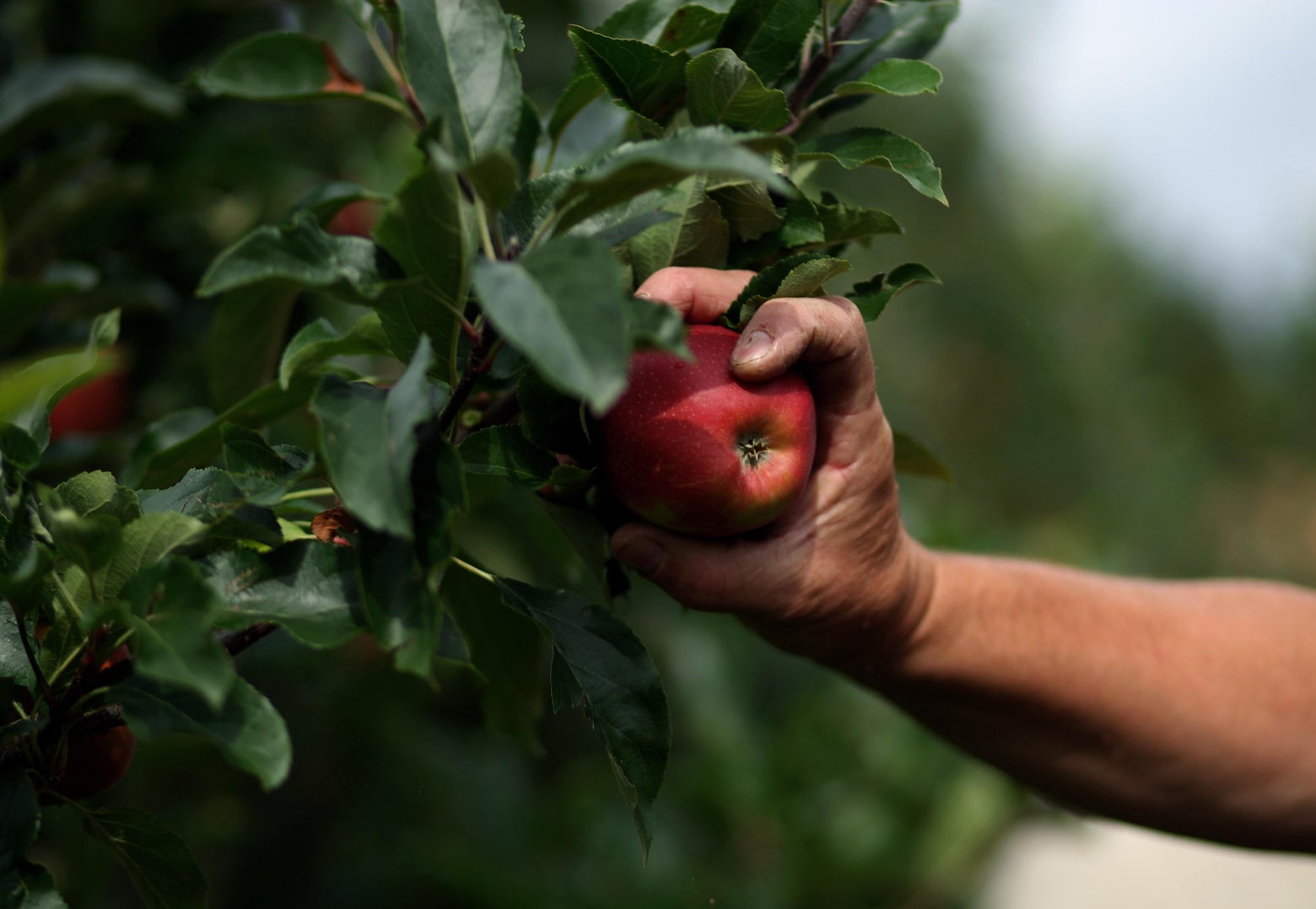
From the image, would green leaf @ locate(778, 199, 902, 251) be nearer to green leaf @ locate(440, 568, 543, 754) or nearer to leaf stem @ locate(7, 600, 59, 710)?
green leaf @ locate(440, 568, 543, 754)

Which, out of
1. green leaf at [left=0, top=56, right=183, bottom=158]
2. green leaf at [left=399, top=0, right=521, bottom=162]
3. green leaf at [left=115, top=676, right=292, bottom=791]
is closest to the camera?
green leaf at [left=115, top=676, right=292, bottom=791]

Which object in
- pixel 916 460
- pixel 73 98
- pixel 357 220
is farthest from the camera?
pixel 357 220

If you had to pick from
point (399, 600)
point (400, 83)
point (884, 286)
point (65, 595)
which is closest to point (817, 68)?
point (884, 286)

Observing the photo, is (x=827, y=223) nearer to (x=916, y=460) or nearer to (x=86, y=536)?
(x=916, y=460)

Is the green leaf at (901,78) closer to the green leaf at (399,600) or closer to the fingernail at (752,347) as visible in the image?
the fingernail at (752,347)

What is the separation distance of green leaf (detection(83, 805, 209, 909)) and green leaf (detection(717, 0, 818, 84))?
65 centimetres

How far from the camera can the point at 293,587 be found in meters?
0.65

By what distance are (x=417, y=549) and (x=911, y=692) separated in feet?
2.35

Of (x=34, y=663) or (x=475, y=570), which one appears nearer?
(x=34, y=663)

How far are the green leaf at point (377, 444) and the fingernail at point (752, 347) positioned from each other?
0.74ft

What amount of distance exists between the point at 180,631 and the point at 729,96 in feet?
1.57

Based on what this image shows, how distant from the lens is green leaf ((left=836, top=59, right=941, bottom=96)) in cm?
78

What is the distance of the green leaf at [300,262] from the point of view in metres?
0.59

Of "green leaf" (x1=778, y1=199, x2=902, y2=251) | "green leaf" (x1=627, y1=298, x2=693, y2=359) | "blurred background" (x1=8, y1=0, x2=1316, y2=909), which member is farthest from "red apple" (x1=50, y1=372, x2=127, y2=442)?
"green leaf" (x1=627, y1=298, x2=693, y2=359)
